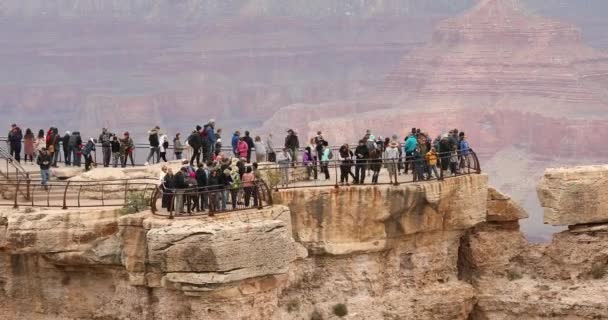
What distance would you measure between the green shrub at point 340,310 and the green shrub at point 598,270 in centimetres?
689

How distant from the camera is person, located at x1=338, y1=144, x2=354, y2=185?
40.3 m

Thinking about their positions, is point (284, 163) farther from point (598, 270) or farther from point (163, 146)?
point (598, 270)

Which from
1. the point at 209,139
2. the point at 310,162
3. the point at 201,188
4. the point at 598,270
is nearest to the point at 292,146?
the point at 310,162

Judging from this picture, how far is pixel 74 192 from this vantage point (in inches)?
1572

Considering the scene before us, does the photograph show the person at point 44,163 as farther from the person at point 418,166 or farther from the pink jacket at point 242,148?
the person at point 418,166

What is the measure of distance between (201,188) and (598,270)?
40.0 ft

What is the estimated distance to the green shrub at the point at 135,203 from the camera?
37281mm

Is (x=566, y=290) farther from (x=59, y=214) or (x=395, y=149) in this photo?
(x=59, y=214)

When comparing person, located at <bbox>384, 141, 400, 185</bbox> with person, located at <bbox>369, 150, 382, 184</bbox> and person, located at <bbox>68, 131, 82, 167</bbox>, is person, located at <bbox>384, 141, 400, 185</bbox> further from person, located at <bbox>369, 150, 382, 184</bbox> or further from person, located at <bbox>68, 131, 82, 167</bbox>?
person, located at <bbox>68, 131, 82, 167</bbox>

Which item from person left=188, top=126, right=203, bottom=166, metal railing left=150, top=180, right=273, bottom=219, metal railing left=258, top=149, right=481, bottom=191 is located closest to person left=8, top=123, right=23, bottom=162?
person left=188, top=126, right=203, bottom=166

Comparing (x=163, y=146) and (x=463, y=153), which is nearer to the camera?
(x=463, y=153)

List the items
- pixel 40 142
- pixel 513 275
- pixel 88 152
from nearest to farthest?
pixel 88 152, pixel 513 275, pixel 40 142

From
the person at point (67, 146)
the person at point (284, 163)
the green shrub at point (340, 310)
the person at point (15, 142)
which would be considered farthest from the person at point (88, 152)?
the green shrub at point (340, 310)

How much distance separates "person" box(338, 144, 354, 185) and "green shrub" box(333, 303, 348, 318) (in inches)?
117
